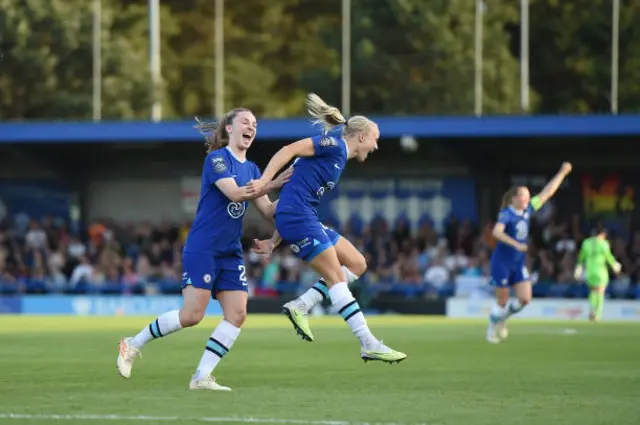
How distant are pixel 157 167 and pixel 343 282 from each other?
25.8 m

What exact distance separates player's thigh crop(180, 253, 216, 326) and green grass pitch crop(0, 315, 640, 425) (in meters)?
0.60

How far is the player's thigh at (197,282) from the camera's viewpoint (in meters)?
11.0

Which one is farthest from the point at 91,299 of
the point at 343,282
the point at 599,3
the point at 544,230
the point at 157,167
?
the point at 599,3

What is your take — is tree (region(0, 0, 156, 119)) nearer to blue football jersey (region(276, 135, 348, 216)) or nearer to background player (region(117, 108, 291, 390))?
blue football jersey (region(276, 135, 348, 216))

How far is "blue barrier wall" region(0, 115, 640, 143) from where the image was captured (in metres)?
32.3

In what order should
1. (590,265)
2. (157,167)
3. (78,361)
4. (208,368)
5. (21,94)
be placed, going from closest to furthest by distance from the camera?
(208,368) < (78,361) < (590,265) < (157,167) < (21,94)

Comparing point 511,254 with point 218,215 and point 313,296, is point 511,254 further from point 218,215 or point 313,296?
point 218,215

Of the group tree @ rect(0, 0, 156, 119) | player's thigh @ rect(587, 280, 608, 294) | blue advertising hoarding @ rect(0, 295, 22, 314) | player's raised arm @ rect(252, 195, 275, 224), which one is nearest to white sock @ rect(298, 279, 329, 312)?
player's raised arm @ rect(252, 195, 275, 224)

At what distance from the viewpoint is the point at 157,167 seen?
37.2 m

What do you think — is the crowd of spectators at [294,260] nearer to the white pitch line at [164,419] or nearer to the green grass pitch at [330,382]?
the green grass pitch at [330,382]

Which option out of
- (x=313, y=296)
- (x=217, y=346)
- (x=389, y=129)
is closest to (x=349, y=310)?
(x=313, y=296)

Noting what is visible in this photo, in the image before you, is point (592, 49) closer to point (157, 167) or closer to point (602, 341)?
point (157, 167)

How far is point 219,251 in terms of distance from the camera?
437 inches

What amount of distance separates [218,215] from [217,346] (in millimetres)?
961
